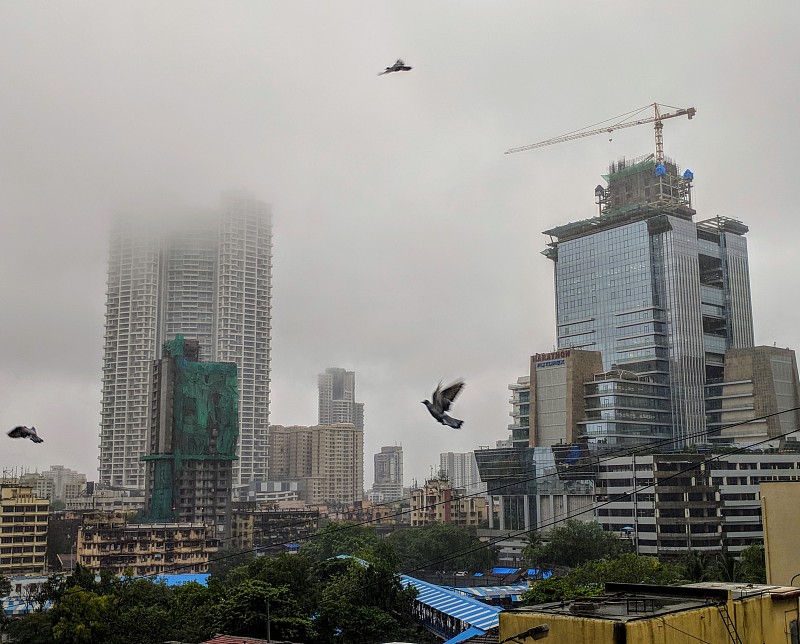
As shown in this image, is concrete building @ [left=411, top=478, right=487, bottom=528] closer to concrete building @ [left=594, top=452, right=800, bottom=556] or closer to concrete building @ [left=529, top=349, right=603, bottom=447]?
concrete building @ [left=529, top=349, right=603, bottom=447]

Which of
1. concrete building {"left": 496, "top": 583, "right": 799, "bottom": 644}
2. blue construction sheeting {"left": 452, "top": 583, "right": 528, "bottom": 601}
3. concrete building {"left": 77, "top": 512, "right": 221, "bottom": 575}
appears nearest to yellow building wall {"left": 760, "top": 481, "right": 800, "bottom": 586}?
concrete building {"left": 496, "top": 583, "right": 799, "bottom": 644}

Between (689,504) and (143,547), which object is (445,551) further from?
(143,547)

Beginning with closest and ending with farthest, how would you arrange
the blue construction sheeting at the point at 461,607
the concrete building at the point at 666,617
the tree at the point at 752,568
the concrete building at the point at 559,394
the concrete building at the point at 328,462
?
1. the concrete building at the point at 666,617
2. the blue construction sheeting at the point at 461,607
3. the tree at the point at 752,568
4. the concrete building at the point at 559,394
5. the concrete building at the point at 328,462

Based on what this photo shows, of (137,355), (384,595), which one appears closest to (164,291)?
(137,355)

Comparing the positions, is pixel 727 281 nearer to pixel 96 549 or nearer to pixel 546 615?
pixel 96 549

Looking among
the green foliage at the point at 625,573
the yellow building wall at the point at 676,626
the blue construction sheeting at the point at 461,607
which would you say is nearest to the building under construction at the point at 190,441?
the blue construction sheeting at the point at 461,607

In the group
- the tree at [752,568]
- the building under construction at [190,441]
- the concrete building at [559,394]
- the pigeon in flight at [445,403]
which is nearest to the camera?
the pigeon in flight at [445,403]

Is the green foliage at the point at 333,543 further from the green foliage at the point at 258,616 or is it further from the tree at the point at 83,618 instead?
the green foliage at the point at 258,616
